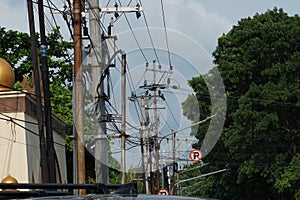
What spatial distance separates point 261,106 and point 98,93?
23.3 meters

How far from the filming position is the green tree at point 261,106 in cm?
4022

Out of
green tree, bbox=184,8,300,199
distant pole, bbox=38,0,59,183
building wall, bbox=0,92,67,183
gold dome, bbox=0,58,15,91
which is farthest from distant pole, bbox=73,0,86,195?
green tree, bbox=184,8,300,199

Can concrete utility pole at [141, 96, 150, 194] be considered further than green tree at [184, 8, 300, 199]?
Yes

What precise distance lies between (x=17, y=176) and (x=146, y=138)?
630 inches

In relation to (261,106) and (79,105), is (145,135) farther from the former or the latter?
(79,105)

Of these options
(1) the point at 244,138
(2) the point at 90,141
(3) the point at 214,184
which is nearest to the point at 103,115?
(2) the point at 90,141

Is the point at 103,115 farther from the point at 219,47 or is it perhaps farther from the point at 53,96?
the point at 219,47

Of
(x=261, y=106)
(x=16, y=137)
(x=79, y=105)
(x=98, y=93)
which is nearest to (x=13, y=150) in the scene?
(x=16, y=137)

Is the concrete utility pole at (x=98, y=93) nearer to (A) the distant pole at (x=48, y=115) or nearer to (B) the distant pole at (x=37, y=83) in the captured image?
(A) the distant pole at (x=48, y=115)

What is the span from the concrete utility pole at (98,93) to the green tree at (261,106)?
20989mm

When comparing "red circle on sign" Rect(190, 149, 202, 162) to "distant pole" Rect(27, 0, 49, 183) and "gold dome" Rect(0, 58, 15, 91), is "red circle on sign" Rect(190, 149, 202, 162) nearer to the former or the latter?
"gold dome" Rect(0, 58, 15, 91)

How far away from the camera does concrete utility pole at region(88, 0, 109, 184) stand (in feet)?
59.6

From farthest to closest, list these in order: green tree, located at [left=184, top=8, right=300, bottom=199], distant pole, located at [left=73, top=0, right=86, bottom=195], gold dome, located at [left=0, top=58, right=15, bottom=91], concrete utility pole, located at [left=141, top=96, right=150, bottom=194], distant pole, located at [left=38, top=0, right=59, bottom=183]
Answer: concrete utility pole, located at [left=141, top=96, right=150, bottom=194], green tree, located at [left=184, top=8, right=300, bottom=199], gold dome, located at [left=0, top=58, right=15, bottom=91], distant pole, located at [left=38, top=0, right=59, bottom=183], distant pole, located at [left=73, top=0, right=86, bottom=195]

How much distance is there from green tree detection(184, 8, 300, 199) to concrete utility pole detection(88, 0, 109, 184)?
68.9ft
